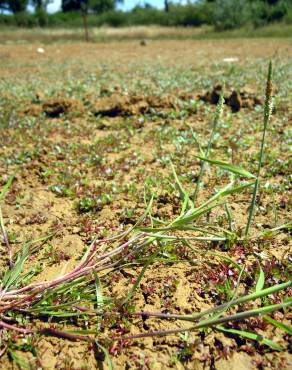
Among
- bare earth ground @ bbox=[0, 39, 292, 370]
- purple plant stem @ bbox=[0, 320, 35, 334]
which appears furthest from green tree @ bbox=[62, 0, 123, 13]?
purple plant stem @ bbox=[0, 320, 35, 334]

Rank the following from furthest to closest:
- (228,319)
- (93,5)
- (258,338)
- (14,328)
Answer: (93,5)
(14,328)
(258,338)
(228,319)

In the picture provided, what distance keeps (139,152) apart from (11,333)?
3635 mm

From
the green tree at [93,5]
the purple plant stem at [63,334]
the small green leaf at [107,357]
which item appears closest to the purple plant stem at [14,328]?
the purple plant stem at [63,334]

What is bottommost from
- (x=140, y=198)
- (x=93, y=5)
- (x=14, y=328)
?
(x=140, y=198)

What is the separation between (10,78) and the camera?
1270 cm

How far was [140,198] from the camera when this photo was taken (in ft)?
14.0

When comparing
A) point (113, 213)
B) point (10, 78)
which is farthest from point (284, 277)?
point (10, 78)

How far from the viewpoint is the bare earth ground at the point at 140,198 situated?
240 centimetres

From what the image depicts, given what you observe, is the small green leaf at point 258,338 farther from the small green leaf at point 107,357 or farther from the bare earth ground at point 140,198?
the small green leaf at point 107,357

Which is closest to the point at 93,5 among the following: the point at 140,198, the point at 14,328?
the point at 140,198

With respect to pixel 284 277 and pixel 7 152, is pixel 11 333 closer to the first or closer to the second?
pixel 284 277

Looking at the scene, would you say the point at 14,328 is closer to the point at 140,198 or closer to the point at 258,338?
the point at 258,338

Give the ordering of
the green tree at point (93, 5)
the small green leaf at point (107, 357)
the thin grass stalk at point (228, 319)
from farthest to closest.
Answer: the green tree at point (93, 5), the small green leaf at point (107, 357), the thin grass stalk at point (228, 319)

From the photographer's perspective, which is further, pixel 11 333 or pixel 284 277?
pixel 284 277
